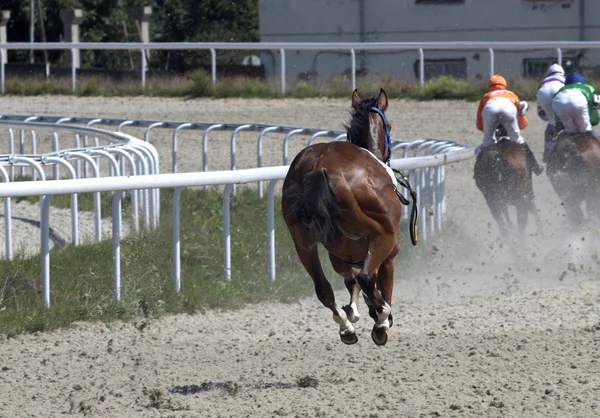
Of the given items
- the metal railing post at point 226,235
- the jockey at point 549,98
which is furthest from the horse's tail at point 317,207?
the jockey at point 549,98

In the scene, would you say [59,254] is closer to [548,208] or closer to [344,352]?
[344,352]

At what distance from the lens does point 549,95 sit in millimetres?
10258

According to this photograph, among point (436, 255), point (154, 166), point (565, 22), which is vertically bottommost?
point (436, 255)

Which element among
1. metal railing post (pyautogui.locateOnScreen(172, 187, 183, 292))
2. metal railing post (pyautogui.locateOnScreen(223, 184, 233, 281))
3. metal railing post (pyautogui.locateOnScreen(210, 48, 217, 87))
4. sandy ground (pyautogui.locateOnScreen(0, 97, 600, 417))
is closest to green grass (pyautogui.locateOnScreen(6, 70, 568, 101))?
metal railing post (pyautogui.locateOnScreen(210, 48, 217, 87))

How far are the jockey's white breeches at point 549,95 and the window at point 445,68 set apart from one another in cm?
784

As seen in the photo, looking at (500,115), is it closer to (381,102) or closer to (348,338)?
(381,102)

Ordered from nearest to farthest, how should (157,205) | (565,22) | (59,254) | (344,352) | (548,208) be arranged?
(344,352) < (59,254) < (157,205) < (548,208) < (565,22)

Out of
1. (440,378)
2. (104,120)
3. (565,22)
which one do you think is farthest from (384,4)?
(440,378)

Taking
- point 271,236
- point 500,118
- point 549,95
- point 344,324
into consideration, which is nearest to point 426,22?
point 549,95

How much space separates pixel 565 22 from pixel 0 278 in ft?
69.9

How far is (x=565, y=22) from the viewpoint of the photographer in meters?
25.6

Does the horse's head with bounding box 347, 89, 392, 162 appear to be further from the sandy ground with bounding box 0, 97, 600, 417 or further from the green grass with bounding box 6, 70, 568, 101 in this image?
the green grass with bounding box 6, 70, 568, 101

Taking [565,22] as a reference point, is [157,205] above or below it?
below

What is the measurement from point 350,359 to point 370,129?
3.79ft
